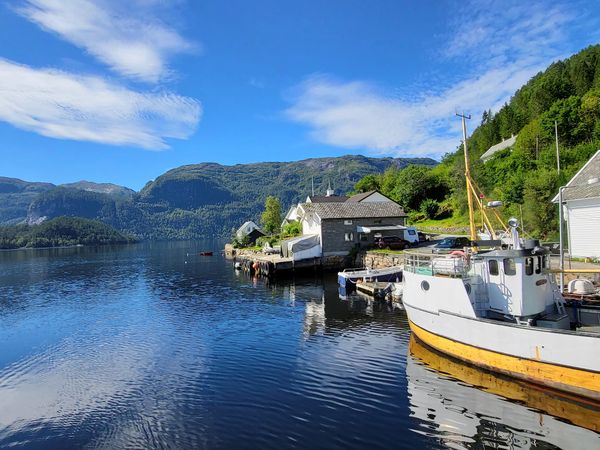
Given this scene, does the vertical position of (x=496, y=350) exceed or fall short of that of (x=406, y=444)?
it exceeds it

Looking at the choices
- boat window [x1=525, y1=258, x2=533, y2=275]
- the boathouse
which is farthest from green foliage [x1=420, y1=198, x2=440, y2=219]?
boat window [x1=525, y1=258, x2=533, y2=275]

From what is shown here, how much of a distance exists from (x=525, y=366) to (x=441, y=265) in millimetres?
5263

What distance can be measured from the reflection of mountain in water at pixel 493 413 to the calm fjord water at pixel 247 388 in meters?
0.05

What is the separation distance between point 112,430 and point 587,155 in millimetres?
64157

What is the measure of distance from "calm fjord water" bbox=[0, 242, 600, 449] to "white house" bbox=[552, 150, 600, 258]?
1540 centimetres

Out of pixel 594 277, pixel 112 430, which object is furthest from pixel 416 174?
pixel 112 430

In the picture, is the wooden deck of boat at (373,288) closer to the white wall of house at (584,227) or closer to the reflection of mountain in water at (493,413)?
the white wall of house at (584,227)

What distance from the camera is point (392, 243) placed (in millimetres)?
47781

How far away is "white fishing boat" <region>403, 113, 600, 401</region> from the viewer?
12.6 metres

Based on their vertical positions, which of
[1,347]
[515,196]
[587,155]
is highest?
[587,155]

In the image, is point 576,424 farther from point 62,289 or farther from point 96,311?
point 62,289

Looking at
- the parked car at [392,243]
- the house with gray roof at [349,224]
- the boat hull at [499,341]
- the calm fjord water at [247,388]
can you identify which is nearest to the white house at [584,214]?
the calm fjord water at [247,388]

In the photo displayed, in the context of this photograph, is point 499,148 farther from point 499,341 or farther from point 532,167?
point 499,341

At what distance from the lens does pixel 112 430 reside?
12.3 m
